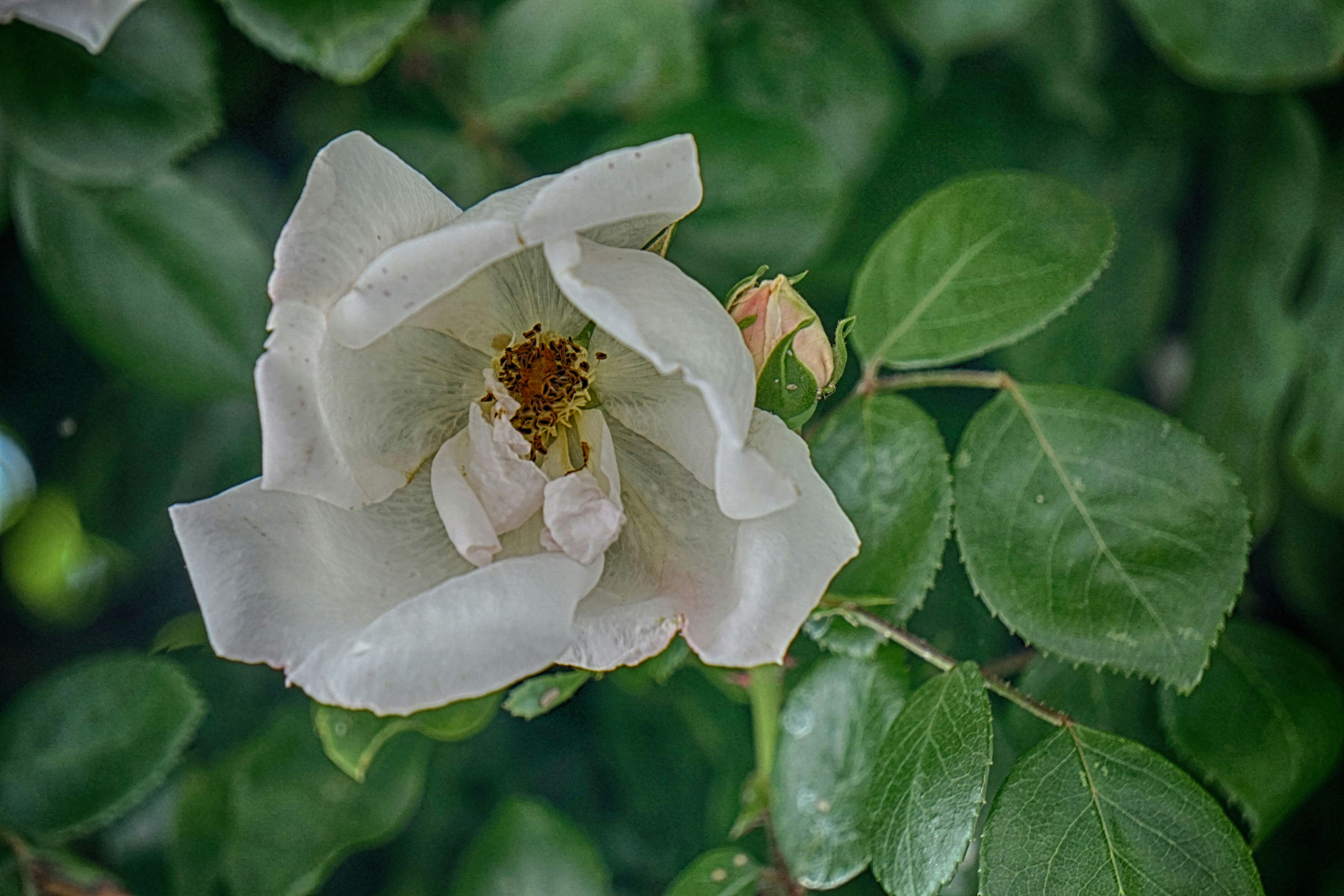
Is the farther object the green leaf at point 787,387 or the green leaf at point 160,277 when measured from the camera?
the green leaf at point 160,277

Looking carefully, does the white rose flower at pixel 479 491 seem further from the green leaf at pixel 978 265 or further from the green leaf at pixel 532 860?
the green leaf at pixel 532 860

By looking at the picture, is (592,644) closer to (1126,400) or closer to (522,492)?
(522,492)

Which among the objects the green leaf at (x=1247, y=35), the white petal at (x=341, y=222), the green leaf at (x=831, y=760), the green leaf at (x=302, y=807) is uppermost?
the white petal at (x=341, y=222)

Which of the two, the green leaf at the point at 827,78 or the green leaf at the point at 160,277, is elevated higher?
the green leaf at the point at 827,78

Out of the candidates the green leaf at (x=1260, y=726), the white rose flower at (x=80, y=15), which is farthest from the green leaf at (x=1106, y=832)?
the white rose flower at (x=80, y=15)

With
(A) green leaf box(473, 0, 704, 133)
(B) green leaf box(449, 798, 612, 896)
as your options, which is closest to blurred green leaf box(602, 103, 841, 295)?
(A) green leaf box(473, 0, 704, 133)

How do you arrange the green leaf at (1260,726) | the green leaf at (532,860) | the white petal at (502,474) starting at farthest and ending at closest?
the green leaf at (532,860), the green leaf at (1260,726), the white petal at (502,474)

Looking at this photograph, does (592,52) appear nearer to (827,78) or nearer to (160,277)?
(827,78)
